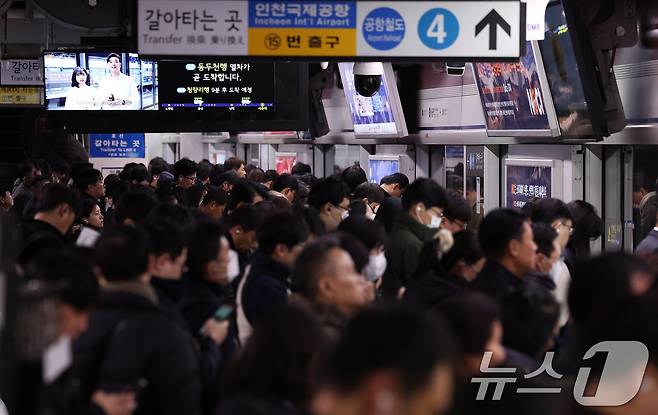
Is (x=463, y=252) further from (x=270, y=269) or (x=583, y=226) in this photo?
(x=583, y=226)

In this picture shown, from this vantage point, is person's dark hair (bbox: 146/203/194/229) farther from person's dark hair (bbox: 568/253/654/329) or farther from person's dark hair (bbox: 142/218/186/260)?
person's dark hair (bbox: 568/253/654/329)

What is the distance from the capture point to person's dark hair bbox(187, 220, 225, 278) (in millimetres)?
→ 4816

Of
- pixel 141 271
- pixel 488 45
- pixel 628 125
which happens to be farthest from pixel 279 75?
pixel 141 271

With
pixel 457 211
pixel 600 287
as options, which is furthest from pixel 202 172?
pixel 600 287

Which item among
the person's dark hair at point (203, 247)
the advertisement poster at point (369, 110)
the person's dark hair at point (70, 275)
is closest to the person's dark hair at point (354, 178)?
the advertisement poster at point (369, 110)

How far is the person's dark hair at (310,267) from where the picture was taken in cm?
416

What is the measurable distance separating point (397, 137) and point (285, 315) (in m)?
11.1

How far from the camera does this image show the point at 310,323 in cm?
305

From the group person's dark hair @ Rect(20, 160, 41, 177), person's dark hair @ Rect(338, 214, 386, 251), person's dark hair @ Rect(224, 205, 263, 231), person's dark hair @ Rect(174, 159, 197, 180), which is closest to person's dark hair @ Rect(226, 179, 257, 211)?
person's dark hair @ Rect(224, 205, 263, 231)

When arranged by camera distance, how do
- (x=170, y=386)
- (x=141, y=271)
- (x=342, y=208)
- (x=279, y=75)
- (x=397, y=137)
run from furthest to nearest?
1. (x=397, y=137)
2. (x=279, y=75)
3. (x=342, y=208)
4. (x=141, y=271)
5. (x=170, y=386)

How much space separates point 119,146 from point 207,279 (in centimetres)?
1570

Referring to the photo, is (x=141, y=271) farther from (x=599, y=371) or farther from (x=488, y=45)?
(x=488, y=45)

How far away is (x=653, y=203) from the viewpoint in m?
8.85

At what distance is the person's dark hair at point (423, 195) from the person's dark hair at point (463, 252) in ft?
5.49
